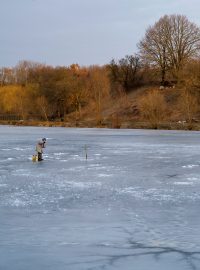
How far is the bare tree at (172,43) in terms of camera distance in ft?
223

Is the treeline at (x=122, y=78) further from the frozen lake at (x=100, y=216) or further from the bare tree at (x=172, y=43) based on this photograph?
the frozen lake at (x=100, y=216)

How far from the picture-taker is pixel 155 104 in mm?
48469

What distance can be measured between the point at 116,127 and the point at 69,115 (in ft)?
59.9

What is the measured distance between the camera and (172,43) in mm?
68125

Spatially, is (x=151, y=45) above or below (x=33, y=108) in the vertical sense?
above

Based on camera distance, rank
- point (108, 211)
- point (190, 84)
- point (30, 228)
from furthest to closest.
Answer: point (190, 84) < point (108, 211) < point (30, 228)

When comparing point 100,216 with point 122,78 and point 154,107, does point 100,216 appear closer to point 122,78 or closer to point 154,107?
point 154,107

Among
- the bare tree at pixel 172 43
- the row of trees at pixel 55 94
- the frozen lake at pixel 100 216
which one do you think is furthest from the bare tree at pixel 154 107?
the frozen lake at pixel 100 216

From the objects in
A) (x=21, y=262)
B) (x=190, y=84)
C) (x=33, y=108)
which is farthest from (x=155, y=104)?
(x=21, y=262)

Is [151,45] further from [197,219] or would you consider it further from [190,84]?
[197,219]

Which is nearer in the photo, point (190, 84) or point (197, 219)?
point (197, 219)

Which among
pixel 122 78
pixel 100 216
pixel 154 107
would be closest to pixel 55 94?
pixel 122 78

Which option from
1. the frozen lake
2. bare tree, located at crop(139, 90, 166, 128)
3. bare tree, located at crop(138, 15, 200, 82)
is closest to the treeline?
bare tree, located at crop(138, 15, 200, 82)

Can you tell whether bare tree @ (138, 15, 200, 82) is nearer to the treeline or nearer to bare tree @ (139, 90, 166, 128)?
the treeline
